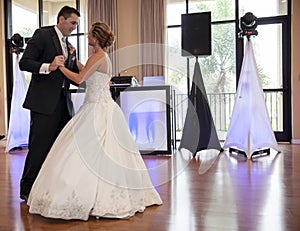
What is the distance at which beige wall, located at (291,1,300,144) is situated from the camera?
21.6 ft

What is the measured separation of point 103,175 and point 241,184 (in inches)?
62.0

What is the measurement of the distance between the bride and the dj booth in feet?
8.17

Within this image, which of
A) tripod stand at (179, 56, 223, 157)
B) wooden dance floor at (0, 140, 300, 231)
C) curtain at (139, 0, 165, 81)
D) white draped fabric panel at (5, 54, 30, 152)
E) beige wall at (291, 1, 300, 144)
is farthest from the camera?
curtain at (139, 0, 165, 81)

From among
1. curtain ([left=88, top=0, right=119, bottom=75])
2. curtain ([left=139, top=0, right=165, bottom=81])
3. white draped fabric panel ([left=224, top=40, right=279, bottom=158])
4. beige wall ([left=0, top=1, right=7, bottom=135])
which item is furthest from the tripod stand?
beige wall ([left=0, top=1, right=7, bottom=135])

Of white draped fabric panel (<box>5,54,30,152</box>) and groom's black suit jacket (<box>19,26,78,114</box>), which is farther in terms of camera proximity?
white draped fabric panel (<box>5,54,30,152</box>)

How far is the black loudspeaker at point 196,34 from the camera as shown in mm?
5336

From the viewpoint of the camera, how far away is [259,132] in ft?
17.0

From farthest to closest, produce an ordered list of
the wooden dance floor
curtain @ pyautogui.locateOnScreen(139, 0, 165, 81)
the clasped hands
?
curtain @ pyautogui.locateOnScreen(139, 0, 165, 81) → the clasped hands → the wooden dance floor

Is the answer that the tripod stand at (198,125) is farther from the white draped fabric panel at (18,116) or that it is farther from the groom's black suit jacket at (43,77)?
the white draped fabric panel at (18,116)

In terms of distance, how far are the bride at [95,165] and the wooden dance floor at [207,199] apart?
0.10 meters

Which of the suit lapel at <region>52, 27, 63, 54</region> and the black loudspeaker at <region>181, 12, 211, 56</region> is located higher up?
the black loudspeaker at <region>181, 12, 211, 56</region>

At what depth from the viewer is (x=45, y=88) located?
2.85 metres

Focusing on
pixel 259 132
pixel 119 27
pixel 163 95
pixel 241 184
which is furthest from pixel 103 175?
pixel 119 27

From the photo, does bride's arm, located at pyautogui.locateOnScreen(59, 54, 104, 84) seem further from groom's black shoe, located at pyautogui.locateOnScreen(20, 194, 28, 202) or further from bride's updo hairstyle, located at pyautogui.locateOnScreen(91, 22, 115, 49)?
groom's black shoe, located at pyautogui.locateOnScreen(20, 194, 28, 202)
